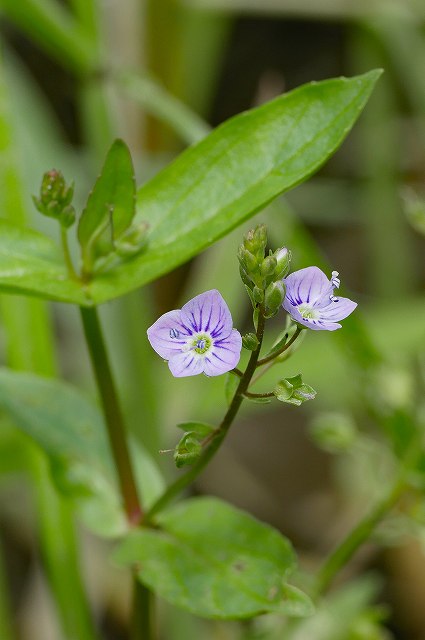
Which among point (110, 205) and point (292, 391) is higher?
point (110, 205)

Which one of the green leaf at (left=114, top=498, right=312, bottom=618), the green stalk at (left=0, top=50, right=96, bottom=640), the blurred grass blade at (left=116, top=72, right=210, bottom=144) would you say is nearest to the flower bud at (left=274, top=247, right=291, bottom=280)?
the green leaf at (left=114, top=498, right=312, bottom=618)

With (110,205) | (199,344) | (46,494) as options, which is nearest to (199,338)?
(199,344)

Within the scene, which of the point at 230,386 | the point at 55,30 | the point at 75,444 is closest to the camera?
the point at 230,386

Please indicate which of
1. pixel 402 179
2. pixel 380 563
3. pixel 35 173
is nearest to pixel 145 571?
pixel 35 173

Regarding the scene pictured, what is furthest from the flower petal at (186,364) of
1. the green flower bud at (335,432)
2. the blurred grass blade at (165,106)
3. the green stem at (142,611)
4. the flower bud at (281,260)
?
the blurred grass blade at (165,106)

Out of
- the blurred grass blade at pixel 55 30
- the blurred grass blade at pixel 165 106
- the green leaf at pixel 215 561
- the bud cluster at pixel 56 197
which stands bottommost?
the green leaf at pixel 215 561

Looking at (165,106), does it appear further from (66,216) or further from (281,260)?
(281,260)

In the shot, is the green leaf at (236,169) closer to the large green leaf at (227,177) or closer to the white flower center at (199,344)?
the large green leaf at (227,177)
